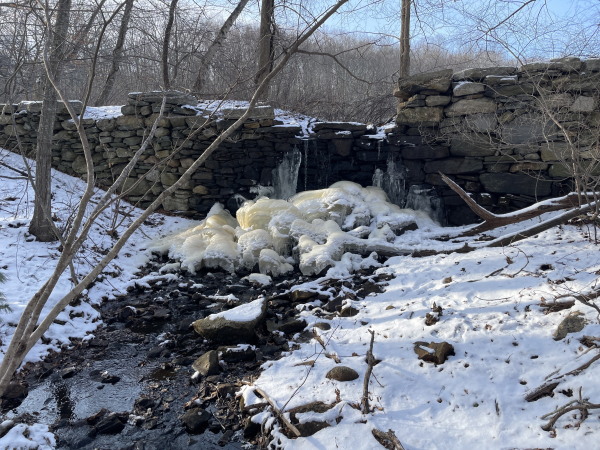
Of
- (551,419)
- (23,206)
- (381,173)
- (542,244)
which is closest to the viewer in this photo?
(551,419)

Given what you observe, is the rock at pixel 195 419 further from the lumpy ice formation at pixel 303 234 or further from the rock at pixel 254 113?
the rock at pixel 254 113

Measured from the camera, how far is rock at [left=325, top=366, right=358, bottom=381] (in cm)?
344

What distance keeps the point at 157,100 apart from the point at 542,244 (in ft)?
23.3

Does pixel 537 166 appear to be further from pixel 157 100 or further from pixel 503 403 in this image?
pixel 157 100

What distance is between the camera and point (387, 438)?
2.80 meters

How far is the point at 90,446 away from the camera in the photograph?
3.10 meters

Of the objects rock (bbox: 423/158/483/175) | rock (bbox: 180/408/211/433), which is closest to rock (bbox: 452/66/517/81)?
rock (bbox: 423/158/483/175)

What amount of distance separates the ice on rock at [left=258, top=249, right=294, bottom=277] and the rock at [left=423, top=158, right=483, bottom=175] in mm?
3064

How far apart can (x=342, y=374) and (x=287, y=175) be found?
545cm

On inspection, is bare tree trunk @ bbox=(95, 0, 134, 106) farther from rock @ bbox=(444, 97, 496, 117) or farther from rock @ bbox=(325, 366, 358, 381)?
rock @ bbox=(444, 97, 496, 117)

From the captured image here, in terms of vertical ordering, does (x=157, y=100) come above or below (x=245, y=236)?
above

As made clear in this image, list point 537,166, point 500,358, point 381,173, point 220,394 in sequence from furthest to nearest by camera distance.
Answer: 1. point 381,173
2. point 537,166
3. point 220,394
4. point 500,358

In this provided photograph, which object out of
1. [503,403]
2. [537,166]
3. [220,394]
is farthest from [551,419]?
[537,166]

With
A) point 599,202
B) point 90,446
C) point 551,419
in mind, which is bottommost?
point 90,446
